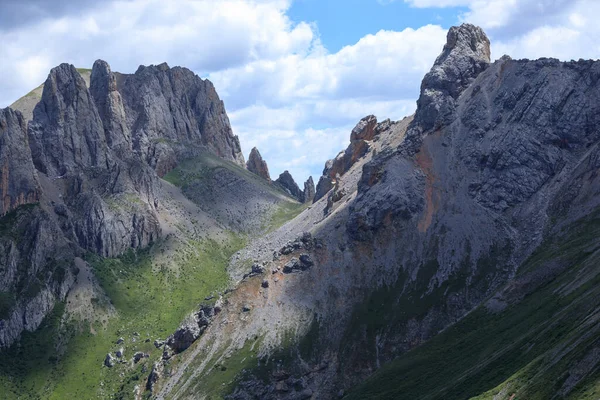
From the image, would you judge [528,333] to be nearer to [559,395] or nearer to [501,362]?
[501,362]

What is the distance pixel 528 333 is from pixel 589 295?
16.2m

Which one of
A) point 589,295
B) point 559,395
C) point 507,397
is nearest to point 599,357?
point 559,395

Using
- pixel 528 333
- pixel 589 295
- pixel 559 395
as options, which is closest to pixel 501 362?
pixel 528 333

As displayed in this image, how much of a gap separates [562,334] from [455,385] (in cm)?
2965

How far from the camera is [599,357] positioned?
156250 millimetres

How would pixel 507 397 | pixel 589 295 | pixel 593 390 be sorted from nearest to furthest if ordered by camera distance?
pixel 593 390 < pixel 507 397 < pixel 589 295

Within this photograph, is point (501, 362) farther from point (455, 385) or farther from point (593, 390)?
point (593, 390)

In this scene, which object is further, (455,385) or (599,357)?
(455,385)

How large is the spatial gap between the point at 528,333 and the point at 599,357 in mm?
42333

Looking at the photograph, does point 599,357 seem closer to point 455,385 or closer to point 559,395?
point 559,395

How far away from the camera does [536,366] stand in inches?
6772

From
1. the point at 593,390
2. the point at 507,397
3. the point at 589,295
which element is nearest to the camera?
the point at 593,390

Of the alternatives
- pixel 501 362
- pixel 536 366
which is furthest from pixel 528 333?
pixel 536 366

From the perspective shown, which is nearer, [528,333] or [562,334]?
[562,334]
